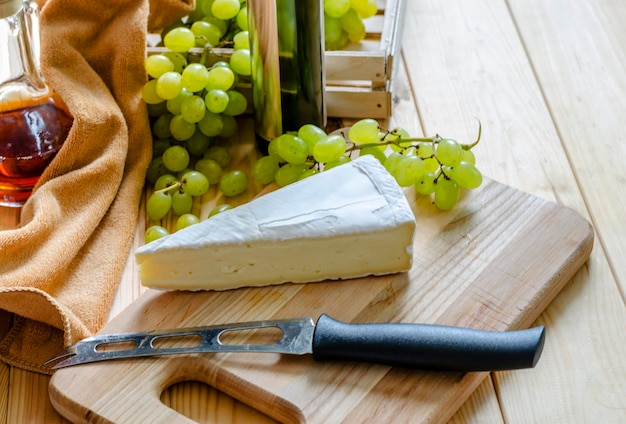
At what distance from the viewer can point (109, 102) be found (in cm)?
124

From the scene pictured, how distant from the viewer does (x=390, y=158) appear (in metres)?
1.16

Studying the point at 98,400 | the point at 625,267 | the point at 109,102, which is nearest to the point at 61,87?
the point at 109,102

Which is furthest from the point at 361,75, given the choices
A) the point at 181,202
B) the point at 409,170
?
the point at 181,202

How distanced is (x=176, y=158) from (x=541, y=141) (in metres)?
0.52

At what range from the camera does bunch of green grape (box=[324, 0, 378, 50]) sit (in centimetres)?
133

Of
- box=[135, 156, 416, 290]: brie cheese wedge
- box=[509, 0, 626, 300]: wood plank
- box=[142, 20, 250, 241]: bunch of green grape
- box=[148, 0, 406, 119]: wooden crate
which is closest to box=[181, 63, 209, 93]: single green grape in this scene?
box=[142, 20, 250, 241]: bunch of green grape

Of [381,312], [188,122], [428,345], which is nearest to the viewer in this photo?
[428,345]

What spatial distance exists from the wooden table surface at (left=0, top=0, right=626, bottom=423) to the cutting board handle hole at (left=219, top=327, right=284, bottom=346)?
6 cm

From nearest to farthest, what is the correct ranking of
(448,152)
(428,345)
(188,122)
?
1. (428,345)
2. (448,152)
3. (188,122)

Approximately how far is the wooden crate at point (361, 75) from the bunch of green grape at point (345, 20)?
0.07 ft

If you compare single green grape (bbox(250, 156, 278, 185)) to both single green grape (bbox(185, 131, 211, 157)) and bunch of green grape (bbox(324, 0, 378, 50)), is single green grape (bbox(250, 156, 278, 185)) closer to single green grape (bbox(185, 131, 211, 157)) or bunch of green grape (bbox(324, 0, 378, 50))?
single green grape (bbox(185, 131, 211, 157))

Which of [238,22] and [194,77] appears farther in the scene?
[238,22]

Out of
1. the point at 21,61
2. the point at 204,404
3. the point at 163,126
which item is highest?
the point at 21,61

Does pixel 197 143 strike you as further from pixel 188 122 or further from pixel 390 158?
pixel 390 158
